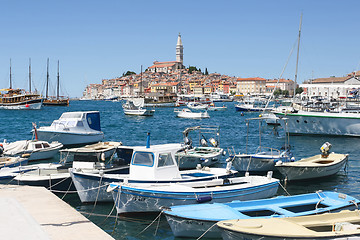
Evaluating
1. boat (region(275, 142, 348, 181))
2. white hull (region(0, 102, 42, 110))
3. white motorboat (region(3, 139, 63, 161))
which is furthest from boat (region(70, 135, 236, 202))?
white hull (region(0, 102, 42, 110))

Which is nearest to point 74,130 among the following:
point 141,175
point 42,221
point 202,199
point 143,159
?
point 143,159

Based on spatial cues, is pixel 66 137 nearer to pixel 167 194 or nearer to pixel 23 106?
pixel 167 194

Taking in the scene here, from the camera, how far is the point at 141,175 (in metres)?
14.2

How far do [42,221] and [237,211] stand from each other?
5113 millimetres

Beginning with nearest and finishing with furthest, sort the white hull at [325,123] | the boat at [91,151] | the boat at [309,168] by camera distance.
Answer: the boat at [309,168] < the boat at [91,151] < the white hull at [325,123]

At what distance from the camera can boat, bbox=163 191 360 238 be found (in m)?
10.8

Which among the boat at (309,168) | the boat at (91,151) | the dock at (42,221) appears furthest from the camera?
the boat at (91,151)

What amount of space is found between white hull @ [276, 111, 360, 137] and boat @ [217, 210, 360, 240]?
2825 cm

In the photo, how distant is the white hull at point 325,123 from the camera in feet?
126

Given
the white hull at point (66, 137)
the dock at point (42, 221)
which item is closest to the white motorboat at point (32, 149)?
the white hull at point (66, 137)

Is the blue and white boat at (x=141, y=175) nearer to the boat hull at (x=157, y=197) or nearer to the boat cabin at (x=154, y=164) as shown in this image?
the boat cabin at (x=154, y=164)

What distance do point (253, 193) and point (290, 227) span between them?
Result: 448 cm

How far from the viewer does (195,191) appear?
42.8 feet

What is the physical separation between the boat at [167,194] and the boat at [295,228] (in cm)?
326
